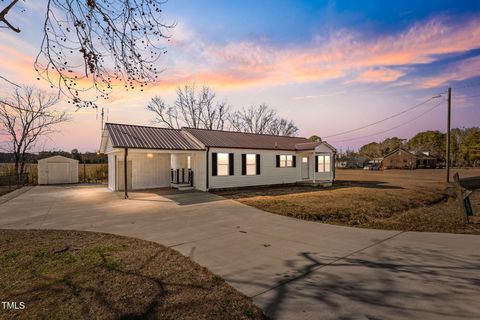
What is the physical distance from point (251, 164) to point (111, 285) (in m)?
14.6

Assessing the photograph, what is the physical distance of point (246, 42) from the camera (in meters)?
11.3

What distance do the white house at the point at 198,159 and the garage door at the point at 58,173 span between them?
6.25m

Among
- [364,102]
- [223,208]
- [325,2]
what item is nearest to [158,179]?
[223,208]

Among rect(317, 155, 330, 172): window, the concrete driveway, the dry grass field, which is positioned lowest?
the concrete driveway

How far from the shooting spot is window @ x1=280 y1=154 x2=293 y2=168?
1969 cm

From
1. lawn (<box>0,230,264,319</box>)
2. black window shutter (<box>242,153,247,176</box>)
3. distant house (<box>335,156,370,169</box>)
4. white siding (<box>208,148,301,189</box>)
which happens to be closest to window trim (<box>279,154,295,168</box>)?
white siding (<box>208,148,301,189</box>)

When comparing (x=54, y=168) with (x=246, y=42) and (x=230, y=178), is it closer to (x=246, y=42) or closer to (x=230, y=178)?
(x=230, y=178)

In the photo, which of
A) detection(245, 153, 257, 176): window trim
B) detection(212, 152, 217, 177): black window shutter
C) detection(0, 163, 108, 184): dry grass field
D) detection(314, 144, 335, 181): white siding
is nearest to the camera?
detection(212, 152, 217, 177): black window shutter

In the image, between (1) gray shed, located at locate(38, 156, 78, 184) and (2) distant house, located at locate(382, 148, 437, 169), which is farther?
(2) distant house, located at locate(382, 148, 437, 169)

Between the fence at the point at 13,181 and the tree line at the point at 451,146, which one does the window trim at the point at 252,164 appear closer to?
the fence at the point at 13,181

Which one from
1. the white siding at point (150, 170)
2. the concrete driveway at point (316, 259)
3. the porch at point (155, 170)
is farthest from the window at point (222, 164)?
the concrete driveway at point (316, 259)

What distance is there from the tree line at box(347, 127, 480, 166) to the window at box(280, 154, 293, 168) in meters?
52.5

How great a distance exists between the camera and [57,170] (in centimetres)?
2133

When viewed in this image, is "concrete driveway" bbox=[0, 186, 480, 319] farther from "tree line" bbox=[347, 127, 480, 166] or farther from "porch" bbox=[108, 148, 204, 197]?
"tree line" bbox=[347, 127, 480, 166]
